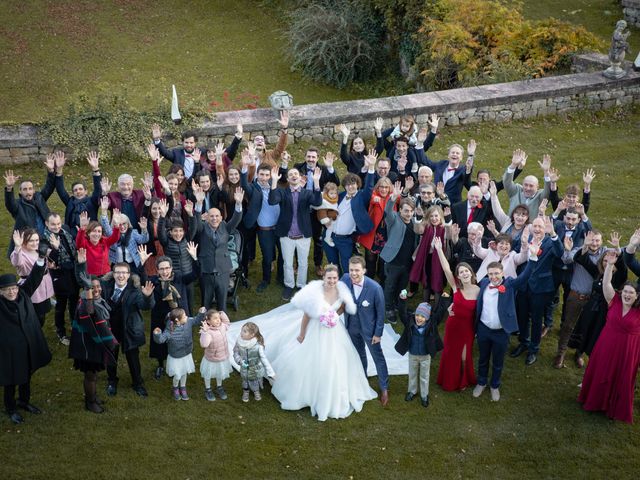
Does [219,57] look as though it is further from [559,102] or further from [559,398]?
[559,398]

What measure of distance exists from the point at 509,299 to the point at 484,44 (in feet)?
32.3

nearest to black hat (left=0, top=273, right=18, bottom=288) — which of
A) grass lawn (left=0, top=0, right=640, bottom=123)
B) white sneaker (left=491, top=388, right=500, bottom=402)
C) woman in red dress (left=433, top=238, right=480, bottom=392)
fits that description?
woman in red dress (left=433, top=238, right=480, bottom=392)

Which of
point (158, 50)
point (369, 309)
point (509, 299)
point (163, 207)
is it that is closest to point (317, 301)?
point (369, 309)

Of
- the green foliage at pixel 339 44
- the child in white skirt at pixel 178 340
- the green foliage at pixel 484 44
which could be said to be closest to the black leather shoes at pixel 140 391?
the child in white skirt at pixel 178 340

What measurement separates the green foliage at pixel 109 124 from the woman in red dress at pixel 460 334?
239 inches

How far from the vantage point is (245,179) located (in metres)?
10.0

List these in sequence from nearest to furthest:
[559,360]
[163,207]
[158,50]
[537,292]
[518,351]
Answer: [537,292], [163,207], [559,360], [518,351], [158,50]

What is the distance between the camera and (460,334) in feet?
28.1

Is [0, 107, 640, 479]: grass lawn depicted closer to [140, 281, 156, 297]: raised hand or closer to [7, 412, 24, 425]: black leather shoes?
[7, 412, 24, 425]: black leather shoes

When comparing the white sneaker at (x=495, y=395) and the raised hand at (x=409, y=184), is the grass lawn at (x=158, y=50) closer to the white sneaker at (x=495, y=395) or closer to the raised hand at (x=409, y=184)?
the raised hand at (x=409, y=184)

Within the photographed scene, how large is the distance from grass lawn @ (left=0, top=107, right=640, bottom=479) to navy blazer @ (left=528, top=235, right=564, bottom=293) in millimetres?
1017

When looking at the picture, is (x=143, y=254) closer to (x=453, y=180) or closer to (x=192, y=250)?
(x=192, y=250)

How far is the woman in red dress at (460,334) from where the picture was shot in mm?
8406

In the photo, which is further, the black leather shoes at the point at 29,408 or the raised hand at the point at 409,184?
the raised hand at the point at 409,184
